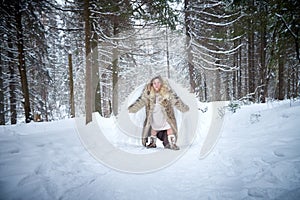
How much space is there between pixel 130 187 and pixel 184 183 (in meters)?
0.78

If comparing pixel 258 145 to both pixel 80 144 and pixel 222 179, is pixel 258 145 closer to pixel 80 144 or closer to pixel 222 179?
pixel 222 179

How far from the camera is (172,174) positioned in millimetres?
2857

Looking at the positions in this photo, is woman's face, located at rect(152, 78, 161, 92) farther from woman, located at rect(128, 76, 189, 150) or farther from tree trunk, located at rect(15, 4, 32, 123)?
tree trunk, located at rect(15, 4, 32, 123)

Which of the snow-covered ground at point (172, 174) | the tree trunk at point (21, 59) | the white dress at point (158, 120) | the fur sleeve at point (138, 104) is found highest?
the tree trunk at point (21, 59)

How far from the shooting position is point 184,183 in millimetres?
2539

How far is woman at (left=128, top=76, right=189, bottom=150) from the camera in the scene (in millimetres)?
4625

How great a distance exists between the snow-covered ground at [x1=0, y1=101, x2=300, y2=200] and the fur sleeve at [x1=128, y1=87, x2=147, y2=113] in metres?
1.60

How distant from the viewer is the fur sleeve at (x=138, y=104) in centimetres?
479

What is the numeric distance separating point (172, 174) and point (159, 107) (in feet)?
7.25

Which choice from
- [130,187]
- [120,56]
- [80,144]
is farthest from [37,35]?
[130,187]

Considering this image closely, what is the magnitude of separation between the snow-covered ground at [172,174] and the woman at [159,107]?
39.7 inches

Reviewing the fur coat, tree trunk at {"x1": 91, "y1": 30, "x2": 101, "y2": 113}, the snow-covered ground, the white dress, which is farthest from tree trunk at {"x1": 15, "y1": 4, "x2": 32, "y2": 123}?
the white dress

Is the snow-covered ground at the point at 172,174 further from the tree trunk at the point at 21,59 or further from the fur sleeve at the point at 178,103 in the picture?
the tree trunk at the point at 21,59

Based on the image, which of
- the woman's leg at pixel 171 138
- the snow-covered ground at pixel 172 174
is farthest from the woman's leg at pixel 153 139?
the snow-covered ground at pixel 172 174
